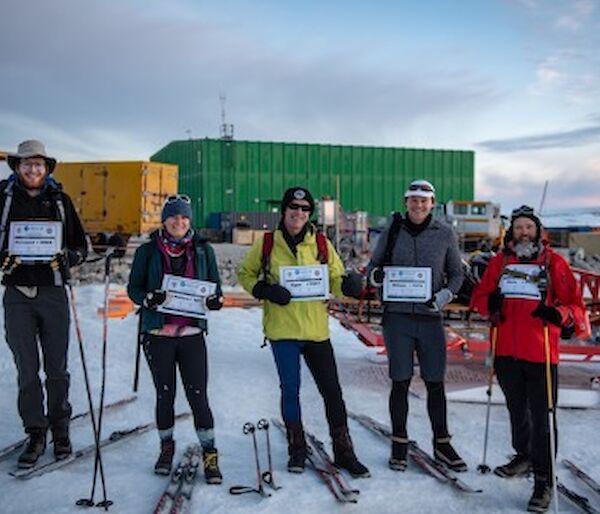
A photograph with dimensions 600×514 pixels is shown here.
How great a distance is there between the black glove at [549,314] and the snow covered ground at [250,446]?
113 centimetres

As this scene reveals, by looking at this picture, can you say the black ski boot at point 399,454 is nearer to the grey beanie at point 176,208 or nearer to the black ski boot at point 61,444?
the grey beanie at point 176,208

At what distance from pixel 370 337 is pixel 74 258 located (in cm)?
354

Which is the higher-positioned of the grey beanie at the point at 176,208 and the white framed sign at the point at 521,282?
the grey beanie at the point at 176,208

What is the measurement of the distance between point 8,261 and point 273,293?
5.92ft

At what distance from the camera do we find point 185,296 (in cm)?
446

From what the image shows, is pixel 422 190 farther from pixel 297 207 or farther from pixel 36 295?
pixel 36 295

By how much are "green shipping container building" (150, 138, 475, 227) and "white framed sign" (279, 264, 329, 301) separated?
36.2 m

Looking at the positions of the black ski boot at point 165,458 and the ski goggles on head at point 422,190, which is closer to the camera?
the black ski boot at point 165,458

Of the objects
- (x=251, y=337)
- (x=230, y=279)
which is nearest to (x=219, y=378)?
(x=251, y=337)

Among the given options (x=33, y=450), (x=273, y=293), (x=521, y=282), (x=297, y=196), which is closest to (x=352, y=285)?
(x=273, y=293)

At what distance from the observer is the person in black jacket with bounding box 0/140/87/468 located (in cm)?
465

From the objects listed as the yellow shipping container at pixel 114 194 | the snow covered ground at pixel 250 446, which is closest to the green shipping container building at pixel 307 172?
the yellow shipping container at pixel 114 194

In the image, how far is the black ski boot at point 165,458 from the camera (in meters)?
4.50

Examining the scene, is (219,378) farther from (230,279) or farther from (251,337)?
(230,279)
